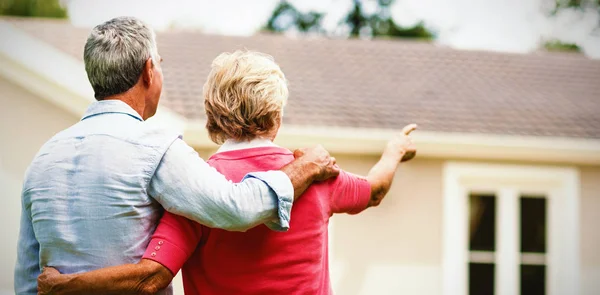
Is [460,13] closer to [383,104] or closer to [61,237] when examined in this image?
[383,104]

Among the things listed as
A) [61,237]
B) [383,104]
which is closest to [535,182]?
[383,104]

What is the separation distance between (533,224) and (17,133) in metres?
5.25

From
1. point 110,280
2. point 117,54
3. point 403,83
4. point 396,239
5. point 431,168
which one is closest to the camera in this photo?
point 110,280

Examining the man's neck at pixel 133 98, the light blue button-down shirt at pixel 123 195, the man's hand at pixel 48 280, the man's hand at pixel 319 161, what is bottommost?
the man's hand at pixel 48 280

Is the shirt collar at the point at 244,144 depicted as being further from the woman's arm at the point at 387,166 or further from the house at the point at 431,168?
the house at the point at 431,168

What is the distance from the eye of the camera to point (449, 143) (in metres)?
6.73

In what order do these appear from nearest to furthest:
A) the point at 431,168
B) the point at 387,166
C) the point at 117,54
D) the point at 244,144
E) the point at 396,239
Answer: the point at 117,54, the point at 244,144, the point at 387,166, the point at 396,239, the point at 431,168

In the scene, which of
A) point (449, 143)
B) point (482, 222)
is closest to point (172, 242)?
point (449, 143)

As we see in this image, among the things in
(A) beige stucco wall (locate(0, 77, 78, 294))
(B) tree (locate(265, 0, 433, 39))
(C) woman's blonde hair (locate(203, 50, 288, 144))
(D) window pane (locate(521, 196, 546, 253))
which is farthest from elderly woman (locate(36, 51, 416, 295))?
(B) tree (locate(265, 0, 433, 39))

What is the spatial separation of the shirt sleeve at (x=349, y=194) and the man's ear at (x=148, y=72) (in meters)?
0.67

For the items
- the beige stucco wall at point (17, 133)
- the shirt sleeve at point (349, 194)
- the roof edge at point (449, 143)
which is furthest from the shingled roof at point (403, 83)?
the shirt sleeve at point (349, 194)

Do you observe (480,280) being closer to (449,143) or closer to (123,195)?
(449,143)

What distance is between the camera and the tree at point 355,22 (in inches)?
1121

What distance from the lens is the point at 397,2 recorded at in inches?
1177
